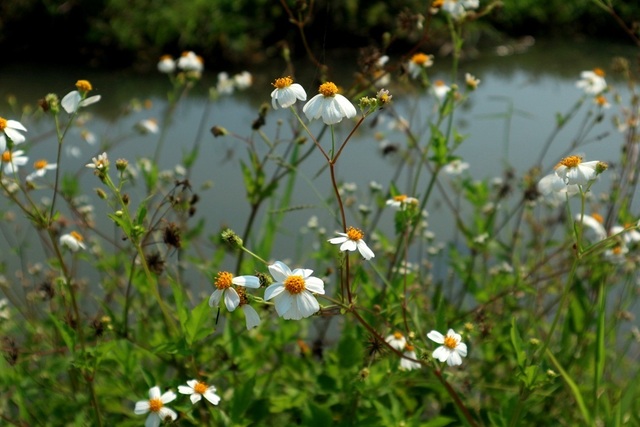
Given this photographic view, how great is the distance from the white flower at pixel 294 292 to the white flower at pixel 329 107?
0.18 meters

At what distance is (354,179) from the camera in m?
2.42

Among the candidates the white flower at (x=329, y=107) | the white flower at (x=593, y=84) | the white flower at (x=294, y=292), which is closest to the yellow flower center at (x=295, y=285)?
the white flower at (x=294, y=292)

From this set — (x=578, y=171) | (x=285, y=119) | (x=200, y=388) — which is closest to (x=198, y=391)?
(x=200, y=388)

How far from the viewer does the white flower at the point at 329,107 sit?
0.83m

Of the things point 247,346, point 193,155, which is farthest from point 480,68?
point 247,346

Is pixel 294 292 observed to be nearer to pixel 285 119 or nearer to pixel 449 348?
pixel 449 348

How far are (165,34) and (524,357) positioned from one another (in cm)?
315

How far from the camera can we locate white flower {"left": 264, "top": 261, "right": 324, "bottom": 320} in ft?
2.50

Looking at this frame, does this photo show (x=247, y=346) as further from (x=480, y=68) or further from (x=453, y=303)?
(x=480, y=68)

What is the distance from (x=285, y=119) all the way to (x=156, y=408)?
181 cm

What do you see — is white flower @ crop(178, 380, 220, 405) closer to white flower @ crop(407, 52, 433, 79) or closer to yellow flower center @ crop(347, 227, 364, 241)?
yellow flower center @ crop(347, 227, 364, 241)

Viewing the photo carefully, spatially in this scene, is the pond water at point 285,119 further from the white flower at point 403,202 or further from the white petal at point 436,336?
the white petal at point 436,336

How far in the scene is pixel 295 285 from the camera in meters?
0.77

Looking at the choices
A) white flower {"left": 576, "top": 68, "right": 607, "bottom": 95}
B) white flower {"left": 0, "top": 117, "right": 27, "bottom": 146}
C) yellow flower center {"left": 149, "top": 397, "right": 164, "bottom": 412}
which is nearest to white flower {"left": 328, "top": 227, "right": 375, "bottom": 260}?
yellow flower center {"left": 149, "top": 397, "right": 164, "bottom": 412}
